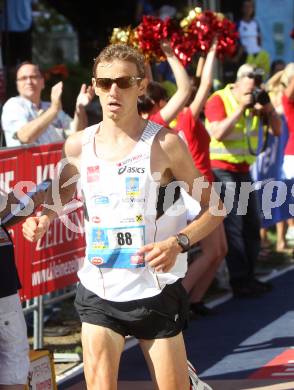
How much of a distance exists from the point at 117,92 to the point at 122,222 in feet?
2.05

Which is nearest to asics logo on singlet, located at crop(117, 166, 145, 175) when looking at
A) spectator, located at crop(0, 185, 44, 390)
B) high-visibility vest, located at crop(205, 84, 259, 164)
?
spectator, located at crop(0, 185, 44, 390)

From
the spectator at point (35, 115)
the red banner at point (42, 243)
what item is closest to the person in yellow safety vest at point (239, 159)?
the spectator at point (35, 115)

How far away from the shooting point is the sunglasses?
16.3 ft

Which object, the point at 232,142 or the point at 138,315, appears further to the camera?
the point at 232,142

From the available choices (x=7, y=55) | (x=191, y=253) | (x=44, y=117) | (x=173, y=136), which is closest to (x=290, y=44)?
(x=7, y=55)

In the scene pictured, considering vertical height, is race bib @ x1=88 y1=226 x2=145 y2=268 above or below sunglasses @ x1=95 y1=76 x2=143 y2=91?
below

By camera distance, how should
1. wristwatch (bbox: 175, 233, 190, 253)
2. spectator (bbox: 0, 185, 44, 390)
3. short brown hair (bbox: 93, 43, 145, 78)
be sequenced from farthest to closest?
spectator (bbox: 0, 185, 44, 390), short brown hair (bbox: 93, 43, 145, 78), wristwatch (bbox: 175, 233, 190, 253)

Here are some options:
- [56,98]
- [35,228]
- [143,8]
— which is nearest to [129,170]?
[35,228]

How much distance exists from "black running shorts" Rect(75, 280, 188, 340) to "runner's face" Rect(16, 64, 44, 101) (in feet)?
12.7

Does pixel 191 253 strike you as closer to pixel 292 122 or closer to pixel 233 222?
pixel 233 222

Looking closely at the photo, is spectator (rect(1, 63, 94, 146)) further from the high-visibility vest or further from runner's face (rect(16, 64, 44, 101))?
the high-visibility vest

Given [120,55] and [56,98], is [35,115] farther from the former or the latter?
[120,55]

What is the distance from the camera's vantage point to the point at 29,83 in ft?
28.3

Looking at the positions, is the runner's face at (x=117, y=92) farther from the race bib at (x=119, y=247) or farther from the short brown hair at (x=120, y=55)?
the race bib at (x=119, y=247)
